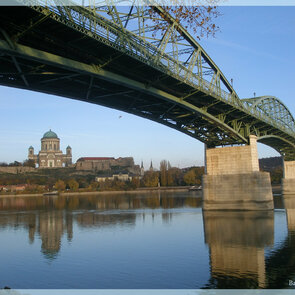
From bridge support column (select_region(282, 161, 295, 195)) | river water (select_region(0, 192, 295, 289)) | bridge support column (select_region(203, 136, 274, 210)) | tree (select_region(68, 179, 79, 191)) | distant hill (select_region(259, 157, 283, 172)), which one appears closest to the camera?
river water (select_region(0, 192, 295, 289))

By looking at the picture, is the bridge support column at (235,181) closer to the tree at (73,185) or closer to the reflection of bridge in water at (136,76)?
the reflection of bridge in water at (136,76)

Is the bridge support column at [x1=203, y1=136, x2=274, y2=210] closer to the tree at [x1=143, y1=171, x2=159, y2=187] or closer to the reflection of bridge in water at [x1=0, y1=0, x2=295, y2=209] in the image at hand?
the reflection of bridge in water at [x1=0, y1=0, x2=295, y2=209]

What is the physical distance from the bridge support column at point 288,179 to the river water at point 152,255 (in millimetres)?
46314

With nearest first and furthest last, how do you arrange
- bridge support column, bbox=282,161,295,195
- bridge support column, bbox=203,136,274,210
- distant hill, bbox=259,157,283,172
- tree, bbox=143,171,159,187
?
1. bridge support column, bbox=203,136,274,210
2. bridge support column, bbox=282,161,295,195
3. tree, bbox=143,171,159,187
4. distant hill, bbox=259,157,283,172

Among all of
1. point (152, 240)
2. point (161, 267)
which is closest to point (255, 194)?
point (152, 240)

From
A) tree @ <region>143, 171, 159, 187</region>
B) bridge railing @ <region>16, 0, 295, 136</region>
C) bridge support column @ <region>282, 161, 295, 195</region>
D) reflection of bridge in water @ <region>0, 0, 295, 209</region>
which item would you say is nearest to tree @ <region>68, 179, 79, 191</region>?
tree @ <region>143, 171, 159, 187</region>

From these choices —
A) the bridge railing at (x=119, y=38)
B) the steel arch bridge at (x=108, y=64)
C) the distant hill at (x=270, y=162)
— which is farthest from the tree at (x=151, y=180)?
the bridge railing at (x=119, y=38)

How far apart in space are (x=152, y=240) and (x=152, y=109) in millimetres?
13067

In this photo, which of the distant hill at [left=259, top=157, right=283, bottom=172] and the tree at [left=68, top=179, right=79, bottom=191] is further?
the distant hill at [left=259, top=157, right=283, bottom=172]

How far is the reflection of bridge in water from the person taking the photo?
1742 centimetres

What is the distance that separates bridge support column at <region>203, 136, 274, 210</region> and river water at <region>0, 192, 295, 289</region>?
5630mm

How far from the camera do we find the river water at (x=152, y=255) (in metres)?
15.8

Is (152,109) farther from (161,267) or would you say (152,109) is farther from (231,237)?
(161,267)

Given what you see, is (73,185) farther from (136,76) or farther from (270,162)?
(136,76)
